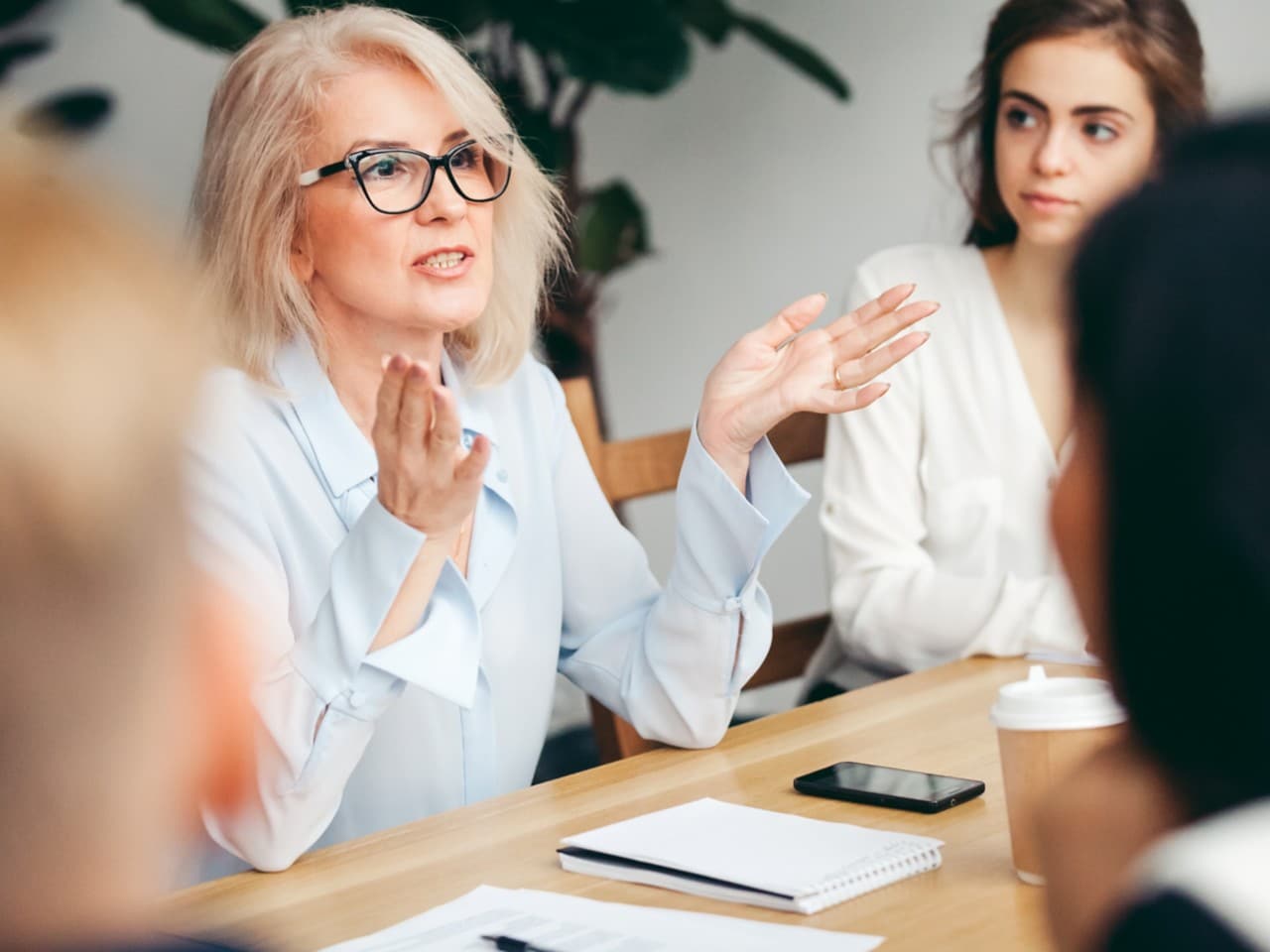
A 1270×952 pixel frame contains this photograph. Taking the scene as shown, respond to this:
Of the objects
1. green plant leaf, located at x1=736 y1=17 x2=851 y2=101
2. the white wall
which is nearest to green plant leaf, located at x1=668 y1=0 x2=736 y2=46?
green plant leaf, located at x1=736 y1=17 x2=851 y2=101

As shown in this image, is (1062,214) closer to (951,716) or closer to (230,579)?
(951,716)

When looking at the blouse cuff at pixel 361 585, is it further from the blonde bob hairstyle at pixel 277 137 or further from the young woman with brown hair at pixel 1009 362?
the young woman with brown hair at pixel 1009 362

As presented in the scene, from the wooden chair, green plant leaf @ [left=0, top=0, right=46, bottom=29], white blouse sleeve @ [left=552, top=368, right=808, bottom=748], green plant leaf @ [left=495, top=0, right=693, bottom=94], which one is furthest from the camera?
green plant leaf @ [left=0, top=0, right=46, bottom=29]

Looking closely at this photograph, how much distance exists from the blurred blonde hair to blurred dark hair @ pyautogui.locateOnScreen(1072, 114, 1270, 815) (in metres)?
0.29

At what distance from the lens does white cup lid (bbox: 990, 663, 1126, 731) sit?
38.1 inches

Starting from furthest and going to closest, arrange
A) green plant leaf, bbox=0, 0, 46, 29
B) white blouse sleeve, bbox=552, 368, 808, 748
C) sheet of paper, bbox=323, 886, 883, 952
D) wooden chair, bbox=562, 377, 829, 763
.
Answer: green plant leaf, bbox=0, 0, 46, 29
wooden chair, bbox=562, 377, 829, 763
white blouse sleeve, bbox=552, 368, 808, 748
sheet of paper, bbox=323, 886, 883, 952

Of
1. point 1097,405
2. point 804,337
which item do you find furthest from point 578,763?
point 1097,405

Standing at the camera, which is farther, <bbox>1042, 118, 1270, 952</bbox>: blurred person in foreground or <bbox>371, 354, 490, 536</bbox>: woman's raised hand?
<bbox>371, 354, 490, 536</bbox>: woman's raised hand

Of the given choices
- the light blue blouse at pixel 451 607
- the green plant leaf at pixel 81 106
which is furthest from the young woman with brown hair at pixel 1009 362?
the green plant leaf at pixel 81 106

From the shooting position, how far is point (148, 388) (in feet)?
1.47

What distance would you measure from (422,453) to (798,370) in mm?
428

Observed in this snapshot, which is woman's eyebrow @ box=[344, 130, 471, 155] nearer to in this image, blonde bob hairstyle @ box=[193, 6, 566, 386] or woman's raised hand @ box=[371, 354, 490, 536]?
blonde bob hairstyle @ box=[193, 6, 566, 386]

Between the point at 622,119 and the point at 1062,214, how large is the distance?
1830mm

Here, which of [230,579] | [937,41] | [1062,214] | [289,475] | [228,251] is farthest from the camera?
[937,41]
